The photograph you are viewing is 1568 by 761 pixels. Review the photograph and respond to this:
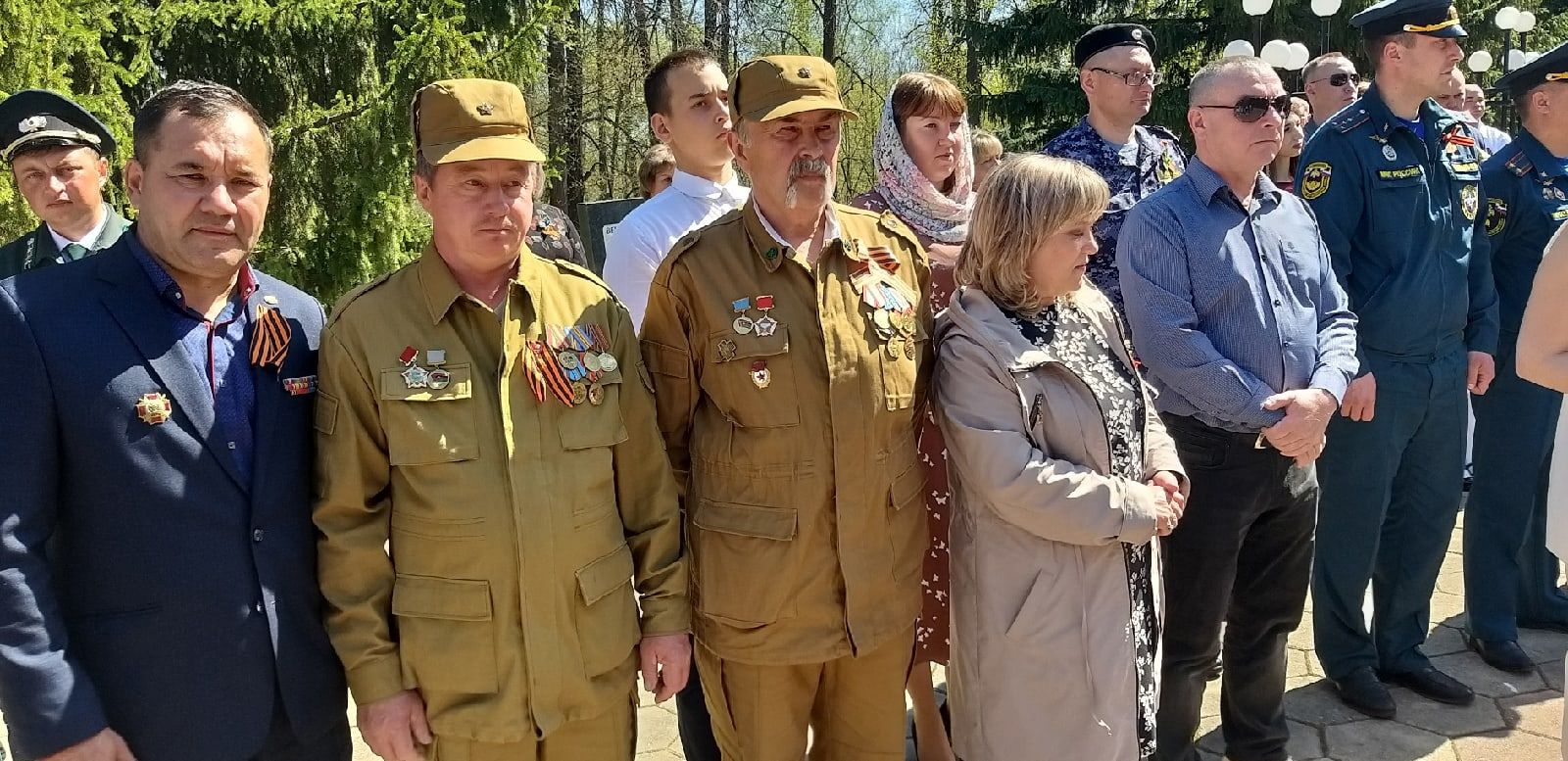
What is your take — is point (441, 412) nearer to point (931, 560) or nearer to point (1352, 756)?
point (931, 560)

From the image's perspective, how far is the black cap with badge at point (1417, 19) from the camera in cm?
348

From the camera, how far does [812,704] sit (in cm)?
259

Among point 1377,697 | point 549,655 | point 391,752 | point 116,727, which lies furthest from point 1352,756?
point 116,727

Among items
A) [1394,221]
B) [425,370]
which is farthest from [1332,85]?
[425,370]

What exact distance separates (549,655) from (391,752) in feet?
1.20

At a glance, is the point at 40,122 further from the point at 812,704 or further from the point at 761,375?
the point at 812,704

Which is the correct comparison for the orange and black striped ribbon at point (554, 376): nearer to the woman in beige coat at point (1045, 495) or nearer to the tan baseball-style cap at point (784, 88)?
the tan baseball-style cap at point (784, 88)

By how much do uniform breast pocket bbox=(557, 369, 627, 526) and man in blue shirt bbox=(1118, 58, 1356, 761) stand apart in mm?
A: 1584

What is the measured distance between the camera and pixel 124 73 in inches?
241

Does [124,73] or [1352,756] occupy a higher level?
[124,73]

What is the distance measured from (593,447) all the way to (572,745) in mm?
618

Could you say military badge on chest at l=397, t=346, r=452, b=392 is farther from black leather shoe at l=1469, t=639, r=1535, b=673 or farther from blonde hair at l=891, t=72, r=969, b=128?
black leather shoe at l=1469, t=639, r=1535, b=673

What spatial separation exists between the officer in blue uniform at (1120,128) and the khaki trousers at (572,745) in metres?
2.36

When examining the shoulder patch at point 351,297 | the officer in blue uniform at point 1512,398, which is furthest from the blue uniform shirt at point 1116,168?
the shoulder patch at point 351,297
